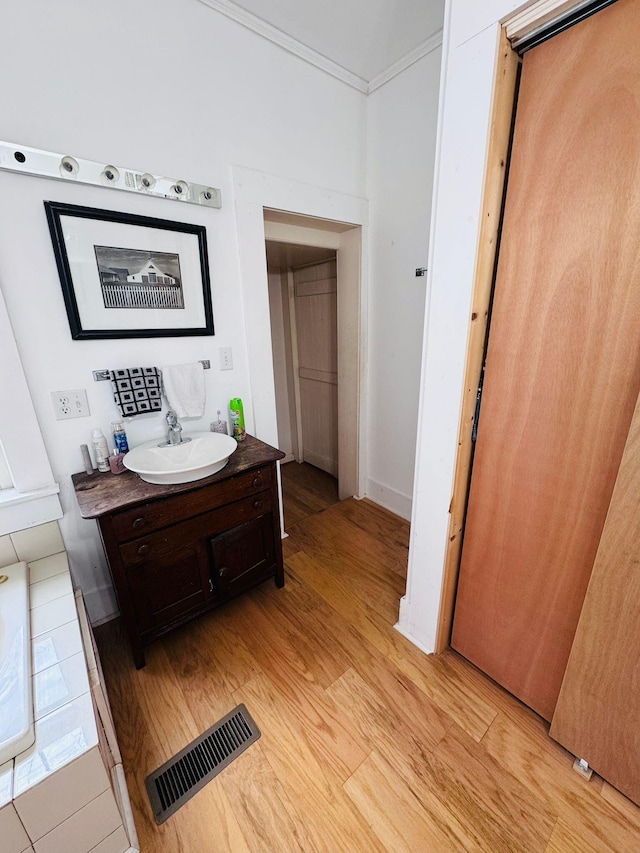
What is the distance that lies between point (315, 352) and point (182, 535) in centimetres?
210

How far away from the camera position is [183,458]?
5.43 ft

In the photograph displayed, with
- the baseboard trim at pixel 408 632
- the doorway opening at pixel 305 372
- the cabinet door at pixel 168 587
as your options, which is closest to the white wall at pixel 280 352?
the doorway opening at pixel 305 372

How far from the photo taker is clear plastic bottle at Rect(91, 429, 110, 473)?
1.51 meters

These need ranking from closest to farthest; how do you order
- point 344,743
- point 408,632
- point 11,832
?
point 11,832, point 344,743, point 408,632

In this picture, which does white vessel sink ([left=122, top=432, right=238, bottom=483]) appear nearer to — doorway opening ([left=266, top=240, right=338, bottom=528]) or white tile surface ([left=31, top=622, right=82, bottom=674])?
white tile surface ([left=31, top=622, right=82, bottom=674])

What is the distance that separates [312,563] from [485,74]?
2.21 metres

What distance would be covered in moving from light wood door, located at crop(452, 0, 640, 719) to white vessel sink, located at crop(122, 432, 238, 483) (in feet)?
3.51

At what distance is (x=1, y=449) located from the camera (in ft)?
4.49

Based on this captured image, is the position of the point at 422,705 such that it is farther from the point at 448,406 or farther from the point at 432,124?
the point at 432,124

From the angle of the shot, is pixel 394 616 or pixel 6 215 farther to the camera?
pixel 394 616

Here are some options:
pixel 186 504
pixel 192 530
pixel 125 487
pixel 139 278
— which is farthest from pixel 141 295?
pixel 192 530

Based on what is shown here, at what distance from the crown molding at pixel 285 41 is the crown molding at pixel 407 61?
0.21 feet

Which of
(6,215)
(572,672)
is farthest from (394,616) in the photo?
(6,215)

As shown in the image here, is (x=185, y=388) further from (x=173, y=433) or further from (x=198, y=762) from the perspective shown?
(x=198, y=762)
